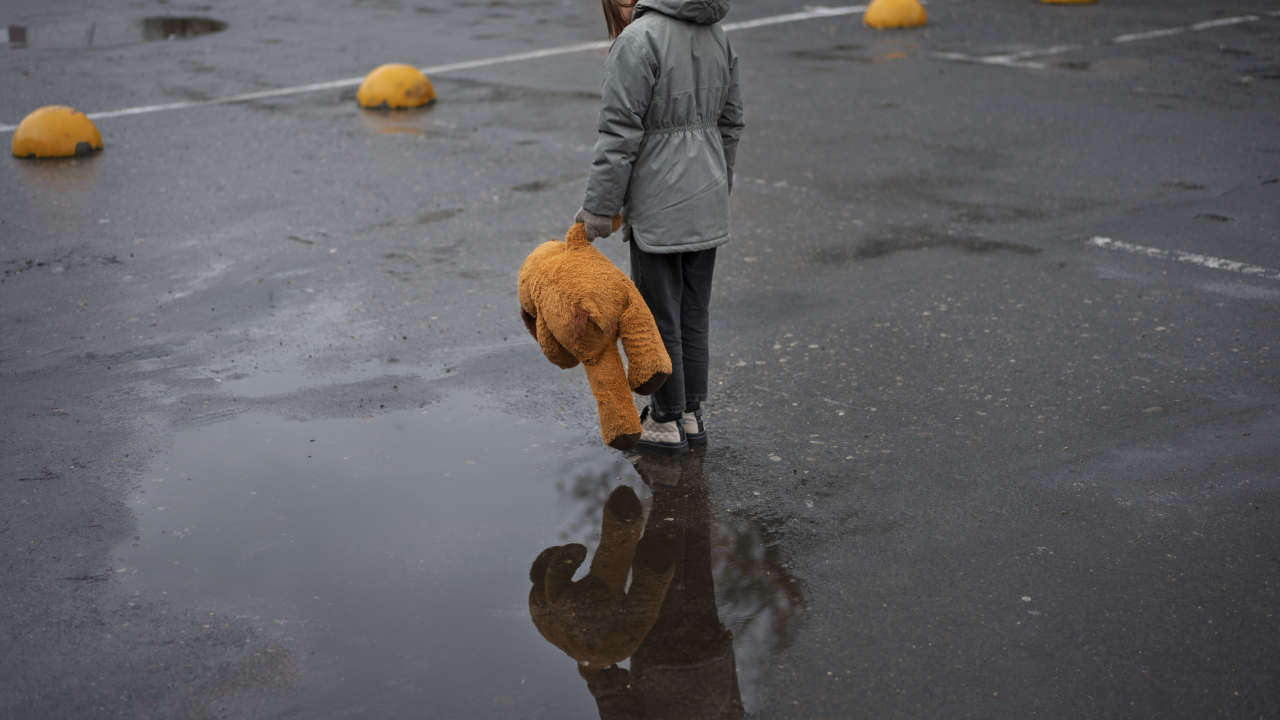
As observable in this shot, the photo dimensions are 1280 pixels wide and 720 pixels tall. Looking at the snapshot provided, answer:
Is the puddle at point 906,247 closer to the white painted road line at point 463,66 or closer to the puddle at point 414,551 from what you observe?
the puddle at point 414,551

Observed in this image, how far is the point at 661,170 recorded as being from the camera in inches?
184

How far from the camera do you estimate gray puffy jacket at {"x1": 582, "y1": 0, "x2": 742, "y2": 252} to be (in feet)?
14.8

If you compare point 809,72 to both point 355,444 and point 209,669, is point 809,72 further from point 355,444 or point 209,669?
point 209,669

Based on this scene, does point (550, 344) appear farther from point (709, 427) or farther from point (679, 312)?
point (709, 427)

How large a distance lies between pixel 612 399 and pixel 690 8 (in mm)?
1459

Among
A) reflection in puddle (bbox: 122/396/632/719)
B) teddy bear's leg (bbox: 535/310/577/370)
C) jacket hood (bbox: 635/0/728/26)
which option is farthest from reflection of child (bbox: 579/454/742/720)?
jacket hood (bbox: 635/0/728/26)

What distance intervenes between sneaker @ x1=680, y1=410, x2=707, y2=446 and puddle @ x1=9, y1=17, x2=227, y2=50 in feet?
41.9

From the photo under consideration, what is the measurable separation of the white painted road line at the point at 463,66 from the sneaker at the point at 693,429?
8.27m


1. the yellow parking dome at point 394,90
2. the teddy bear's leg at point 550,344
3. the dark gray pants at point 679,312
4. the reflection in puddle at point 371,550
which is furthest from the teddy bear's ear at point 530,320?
the yellow parking dome at point 394,90

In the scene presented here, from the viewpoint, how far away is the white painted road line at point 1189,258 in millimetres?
6887

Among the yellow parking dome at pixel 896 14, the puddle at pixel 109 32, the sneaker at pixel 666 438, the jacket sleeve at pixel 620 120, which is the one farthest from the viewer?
the puddle at pixel 109 32

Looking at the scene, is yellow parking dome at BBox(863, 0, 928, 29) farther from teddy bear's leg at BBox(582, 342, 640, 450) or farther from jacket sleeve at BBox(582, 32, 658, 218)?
teddy bear's leg at BBox(582, 342, 640, 450)

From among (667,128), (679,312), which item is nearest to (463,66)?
(679,312)

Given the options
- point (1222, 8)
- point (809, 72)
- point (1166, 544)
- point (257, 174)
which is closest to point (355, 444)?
point (1166, 544)
